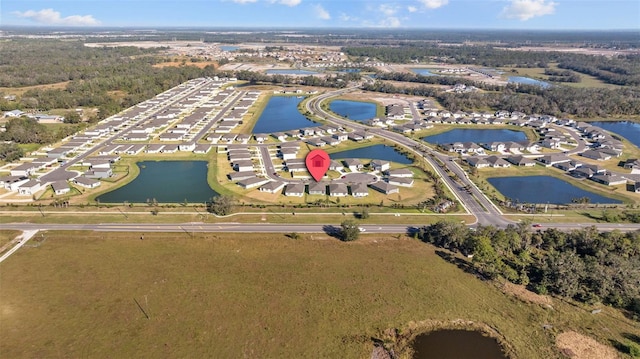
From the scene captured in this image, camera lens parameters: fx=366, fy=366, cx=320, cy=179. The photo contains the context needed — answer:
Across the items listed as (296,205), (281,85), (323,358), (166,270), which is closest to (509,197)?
(296,205)

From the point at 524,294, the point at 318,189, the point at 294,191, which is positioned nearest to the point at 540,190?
the point at 524,294

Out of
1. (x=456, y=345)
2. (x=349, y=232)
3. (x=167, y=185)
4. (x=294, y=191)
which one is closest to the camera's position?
(x=456, y=345)

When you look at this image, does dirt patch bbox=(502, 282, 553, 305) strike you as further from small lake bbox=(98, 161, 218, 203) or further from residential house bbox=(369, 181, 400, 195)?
small lake bbox=(98, 161, 218, 203)

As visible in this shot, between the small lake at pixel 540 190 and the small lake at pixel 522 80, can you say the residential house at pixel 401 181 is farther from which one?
the small lake at pixel 522 80

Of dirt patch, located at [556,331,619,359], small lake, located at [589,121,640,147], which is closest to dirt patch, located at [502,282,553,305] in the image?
dirt patch, located at [556,331,619,359]

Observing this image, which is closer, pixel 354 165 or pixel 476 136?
pixel 354 165

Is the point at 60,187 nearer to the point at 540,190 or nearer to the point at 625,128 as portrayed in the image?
the point at 540,190
